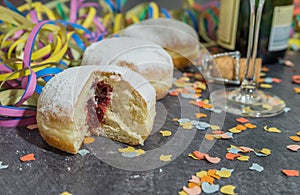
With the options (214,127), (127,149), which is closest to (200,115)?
(214,127)

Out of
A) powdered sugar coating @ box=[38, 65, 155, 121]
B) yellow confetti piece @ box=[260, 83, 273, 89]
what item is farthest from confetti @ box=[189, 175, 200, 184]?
yellow confetti piece @ box=[260, 83, 273, 89]

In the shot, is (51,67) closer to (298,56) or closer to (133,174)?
(133,174)

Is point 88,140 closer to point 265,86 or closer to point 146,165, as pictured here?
point 146,165

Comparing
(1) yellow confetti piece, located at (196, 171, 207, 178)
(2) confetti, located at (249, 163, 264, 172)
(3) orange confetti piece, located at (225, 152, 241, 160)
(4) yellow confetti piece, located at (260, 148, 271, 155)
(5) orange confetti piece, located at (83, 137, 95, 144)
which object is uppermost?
(5) orange confetti piece, located at (83, 137, 95, 144)

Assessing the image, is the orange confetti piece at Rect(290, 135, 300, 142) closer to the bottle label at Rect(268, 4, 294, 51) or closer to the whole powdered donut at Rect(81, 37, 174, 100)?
the whole powdered donut at Rect(81, 37, 174, 100)

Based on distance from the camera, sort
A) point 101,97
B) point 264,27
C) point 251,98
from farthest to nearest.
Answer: point 264,27 < point 251,98 < point 101,97

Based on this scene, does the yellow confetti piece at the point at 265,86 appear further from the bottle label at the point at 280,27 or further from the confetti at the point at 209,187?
the confetti at the point at 209,187

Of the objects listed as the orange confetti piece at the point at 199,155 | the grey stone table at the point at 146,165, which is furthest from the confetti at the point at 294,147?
the orange confetti piece at the point at 199,155
